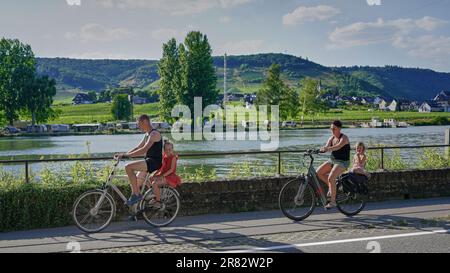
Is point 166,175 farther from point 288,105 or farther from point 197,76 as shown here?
point 288,105

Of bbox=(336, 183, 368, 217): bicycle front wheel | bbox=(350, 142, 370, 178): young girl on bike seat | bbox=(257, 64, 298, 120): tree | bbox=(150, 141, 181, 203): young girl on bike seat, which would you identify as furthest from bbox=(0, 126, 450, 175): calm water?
bbox=(257, 64, 298, 120): tree

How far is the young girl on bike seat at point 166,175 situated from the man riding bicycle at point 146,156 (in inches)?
11.0

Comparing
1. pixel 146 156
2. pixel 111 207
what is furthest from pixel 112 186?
pixel 146 156

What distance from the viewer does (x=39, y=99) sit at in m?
102

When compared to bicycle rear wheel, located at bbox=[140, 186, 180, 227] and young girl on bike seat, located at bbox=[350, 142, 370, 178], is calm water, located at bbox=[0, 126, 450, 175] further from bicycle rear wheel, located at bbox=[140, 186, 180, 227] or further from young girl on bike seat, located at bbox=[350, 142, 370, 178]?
bicycle rear wheel, located at bbox=[140, 186, 180, 227]

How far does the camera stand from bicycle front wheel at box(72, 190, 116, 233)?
970 centimetres

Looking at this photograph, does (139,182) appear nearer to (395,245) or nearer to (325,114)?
(395,245)

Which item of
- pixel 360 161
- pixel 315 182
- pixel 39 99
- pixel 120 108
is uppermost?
pixel 39 99

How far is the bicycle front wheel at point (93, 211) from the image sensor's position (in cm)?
970

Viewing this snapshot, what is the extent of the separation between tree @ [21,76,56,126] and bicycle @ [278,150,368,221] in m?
97.7

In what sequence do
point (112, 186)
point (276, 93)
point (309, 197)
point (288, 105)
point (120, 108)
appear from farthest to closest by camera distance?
1. point (120, 108)
2. point (288, 105)
3. point (276, 93)
4. point (309, 197)
5. point (112, 186)

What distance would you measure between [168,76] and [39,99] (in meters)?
24.5

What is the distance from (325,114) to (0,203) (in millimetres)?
154560
